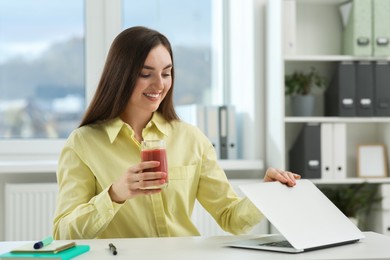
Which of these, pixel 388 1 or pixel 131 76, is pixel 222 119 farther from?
pixel 131 76

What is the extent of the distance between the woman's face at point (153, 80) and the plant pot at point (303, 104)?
1716mm

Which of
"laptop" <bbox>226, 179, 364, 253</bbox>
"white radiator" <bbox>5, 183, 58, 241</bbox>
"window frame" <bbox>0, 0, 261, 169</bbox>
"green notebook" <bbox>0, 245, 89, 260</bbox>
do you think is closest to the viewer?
"green notebook" <bbox>0, 245, 89, 260</bbox>

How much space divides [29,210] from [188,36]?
1.46 metres

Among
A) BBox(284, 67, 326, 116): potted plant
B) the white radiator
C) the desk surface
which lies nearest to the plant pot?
BBox(284, 67, 326, 116): potted plant

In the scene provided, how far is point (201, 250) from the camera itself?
1.69 m

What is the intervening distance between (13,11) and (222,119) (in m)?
1.41

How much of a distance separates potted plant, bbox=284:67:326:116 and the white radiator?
143 cm

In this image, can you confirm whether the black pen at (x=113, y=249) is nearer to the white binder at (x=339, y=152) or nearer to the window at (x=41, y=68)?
the white binder at (x=339, y=152)

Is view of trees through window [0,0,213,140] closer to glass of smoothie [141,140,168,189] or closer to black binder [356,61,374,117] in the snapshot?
black binder [356,61,374,117]

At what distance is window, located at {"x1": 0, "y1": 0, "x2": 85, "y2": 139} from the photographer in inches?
158

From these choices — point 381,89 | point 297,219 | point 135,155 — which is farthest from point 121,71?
point 381,89

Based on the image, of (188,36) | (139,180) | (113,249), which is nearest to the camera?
(113,249)

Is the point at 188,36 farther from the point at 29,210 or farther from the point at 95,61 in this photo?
the point at 29,210

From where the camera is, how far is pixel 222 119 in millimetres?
3900
